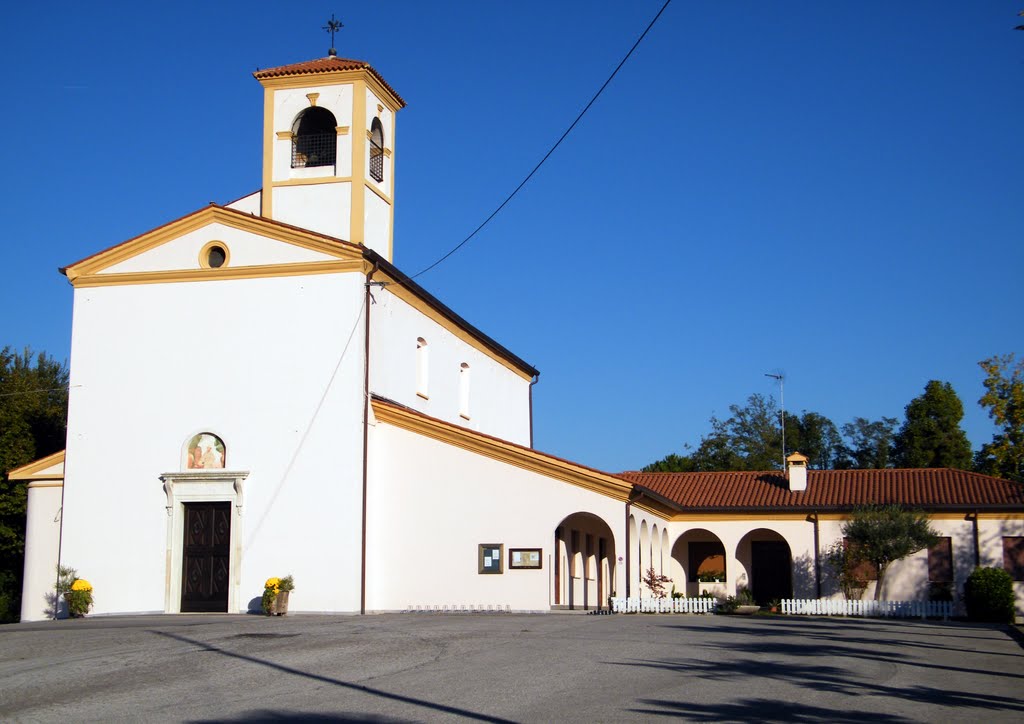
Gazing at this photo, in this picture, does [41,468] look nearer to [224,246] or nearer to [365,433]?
[224,246]

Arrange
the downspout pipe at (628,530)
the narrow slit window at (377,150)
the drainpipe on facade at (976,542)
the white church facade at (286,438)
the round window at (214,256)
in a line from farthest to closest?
the drainpipe on facade at (976,542) < the narrow slit window at (377,150) < the downspout pipe at (628,530) < the round window at (214,256) < the white church facade at (286,438)

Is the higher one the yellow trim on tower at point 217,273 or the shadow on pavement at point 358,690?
the yellow trim on tower at point 217,273

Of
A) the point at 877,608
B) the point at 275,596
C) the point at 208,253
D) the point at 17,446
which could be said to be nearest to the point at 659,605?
the point at 877,608

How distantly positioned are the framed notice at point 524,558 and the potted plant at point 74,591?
9.32m

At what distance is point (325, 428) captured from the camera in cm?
2512

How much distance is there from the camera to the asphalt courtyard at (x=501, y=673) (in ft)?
37.1

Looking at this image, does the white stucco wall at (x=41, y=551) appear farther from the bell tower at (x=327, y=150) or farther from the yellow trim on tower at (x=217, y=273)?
the bell tower at (x=327, y=150)

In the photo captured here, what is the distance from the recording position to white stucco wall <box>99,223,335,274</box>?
1019 inches

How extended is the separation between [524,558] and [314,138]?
37.4 ft

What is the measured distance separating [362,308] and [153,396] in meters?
5.26

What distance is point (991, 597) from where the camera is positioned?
104 feet

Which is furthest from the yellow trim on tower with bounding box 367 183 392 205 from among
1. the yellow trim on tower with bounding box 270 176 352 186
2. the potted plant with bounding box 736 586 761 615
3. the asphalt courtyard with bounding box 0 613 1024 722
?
the potted plant with bounding box 736 586 761 615

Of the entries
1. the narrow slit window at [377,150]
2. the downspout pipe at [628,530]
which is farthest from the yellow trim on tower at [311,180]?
the downspout pipe at [628,530]

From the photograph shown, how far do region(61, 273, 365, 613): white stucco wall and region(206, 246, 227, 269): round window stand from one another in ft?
1.67
